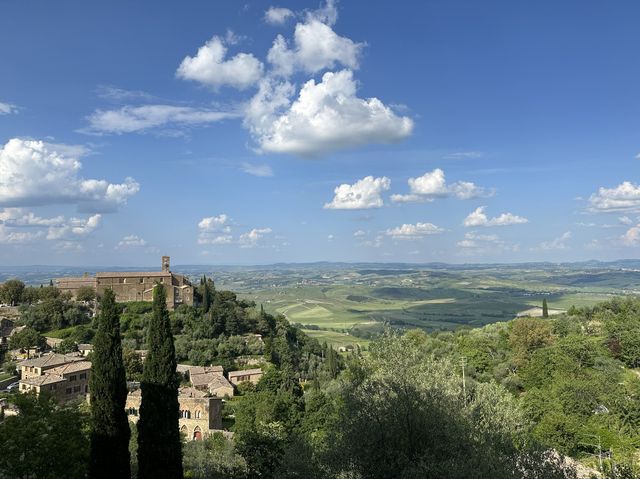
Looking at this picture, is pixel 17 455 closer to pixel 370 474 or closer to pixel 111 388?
pixel 111 388

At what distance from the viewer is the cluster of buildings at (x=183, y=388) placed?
4697cm

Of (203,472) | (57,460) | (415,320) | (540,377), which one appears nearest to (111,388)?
(57,460)

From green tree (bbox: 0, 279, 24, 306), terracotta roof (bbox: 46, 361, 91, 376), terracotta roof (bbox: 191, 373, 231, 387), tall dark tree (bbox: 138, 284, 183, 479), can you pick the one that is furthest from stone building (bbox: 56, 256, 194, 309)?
tall dark tree (bbox: 138, 284, 183, 479)

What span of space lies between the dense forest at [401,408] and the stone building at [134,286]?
15.9 ft

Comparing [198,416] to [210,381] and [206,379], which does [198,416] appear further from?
[206,379]

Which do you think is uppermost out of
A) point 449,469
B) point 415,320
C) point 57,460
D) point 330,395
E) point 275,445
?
point 449,469

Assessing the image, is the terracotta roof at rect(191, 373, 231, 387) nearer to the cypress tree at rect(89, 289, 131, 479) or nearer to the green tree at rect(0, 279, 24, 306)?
the cypress tree at rect(89, 289, 131, 479)

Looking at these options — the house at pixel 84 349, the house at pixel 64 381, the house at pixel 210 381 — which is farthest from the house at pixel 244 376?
the house at pixel 84 349

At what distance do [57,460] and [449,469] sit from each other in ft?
48.5

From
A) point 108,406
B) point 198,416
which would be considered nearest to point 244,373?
point 198,416

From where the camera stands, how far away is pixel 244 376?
215 feet

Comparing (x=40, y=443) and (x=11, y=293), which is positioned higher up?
(x=11, y=293)

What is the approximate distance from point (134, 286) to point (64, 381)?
113 feet

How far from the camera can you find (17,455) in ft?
54.7
